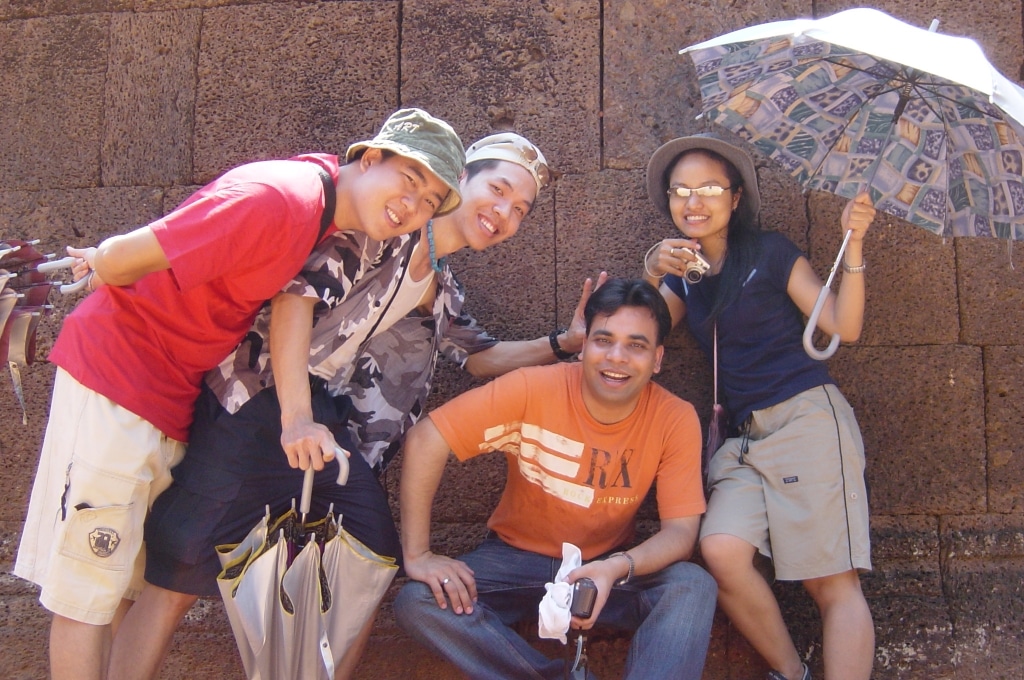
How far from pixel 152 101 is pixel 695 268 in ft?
8.05

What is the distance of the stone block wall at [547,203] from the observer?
3.39 m

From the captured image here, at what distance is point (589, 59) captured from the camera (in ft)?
11.9

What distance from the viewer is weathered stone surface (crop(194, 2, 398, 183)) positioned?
369 centimetres

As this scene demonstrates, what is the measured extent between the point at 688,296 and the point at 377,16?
180 cm

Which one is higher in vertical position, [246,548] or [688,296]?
[688,296]

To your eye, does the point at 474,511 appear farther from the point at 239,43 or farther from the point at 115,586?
the point at 239,43

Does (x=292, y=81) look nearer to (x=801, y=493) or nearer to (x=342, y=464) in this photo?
(x=342, y=464)

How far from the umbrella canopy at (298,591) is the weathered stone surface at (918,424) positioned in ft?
6.45

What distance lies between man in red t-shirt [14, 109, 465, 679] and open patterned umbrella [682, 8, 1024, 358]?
1074 millimetres

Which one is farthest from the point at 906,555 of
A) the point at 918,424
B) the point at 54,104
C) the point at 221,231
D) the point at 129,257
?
the point at 54,104

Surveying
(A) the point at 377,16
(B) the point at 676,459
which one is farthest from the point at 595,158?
(B) the point at 676,459

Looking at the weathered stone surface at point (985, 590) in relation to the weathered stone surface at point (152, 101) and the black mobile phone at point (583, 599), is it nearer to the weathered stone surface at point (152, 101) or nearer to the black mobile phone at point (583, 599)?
the black mobile phone at point (583, 599)

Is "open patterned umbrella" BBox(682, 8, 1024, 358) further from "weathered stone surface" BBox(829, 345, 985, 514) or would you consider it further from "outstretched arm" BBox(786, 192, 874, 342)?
"weathered stone surface" BBox(829, 345, 985, 514)

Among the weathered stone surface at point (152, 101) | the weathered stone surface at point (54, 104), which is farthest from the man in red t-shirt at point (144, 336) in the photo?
the weathered stone surface at point (54, 104)
